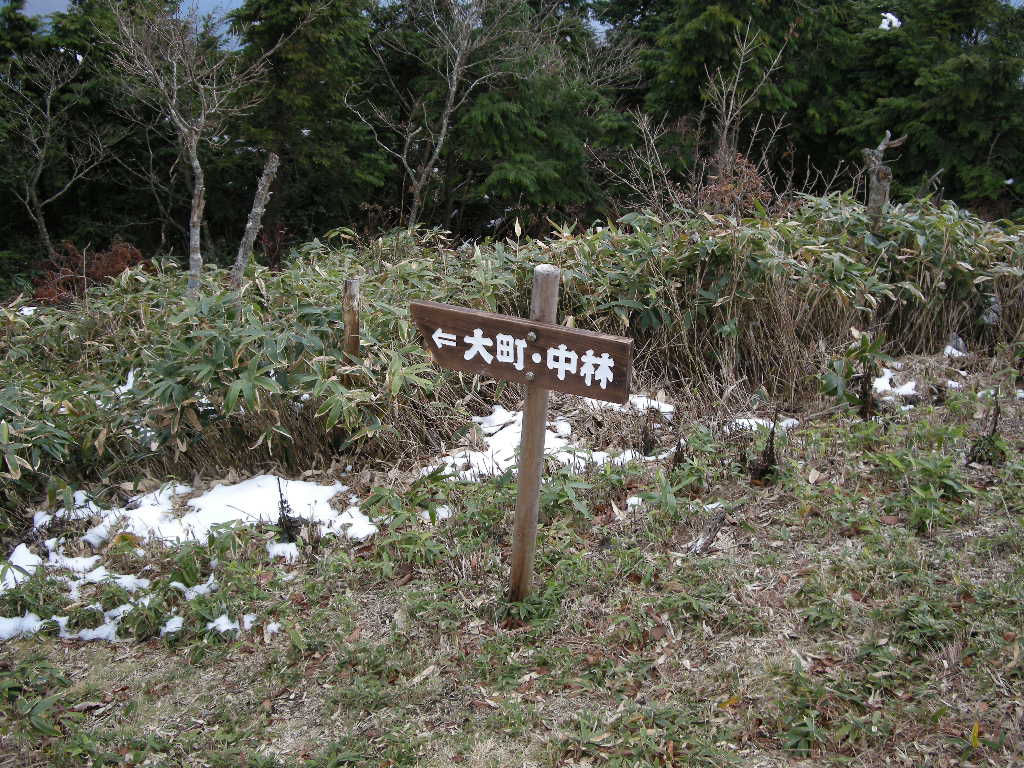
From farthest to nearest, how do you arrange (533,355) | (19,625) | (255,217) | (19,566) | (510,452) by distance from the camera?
(255,217), (510,452), (19,566), (19,625), (533,355)

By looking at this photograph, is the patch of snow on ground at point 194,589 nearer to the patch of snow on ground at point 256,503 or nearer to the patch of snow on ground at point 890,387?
the patch of snow on ground at point 256,503

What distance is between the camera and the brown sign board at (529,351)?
7.56 feet

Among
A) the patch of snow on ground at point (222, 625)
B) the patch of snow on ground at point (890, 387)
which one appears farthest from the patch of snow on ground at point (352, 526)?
the patch of snow on ground at point (890, 387)

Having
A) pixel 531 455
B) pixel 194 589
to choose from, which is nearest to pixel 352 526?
pixel 194 589

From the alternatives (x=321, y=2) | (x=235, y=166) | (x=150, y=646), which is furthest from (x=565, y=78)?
(x=150, y=646)

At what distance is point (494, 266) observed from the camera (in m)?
4.61

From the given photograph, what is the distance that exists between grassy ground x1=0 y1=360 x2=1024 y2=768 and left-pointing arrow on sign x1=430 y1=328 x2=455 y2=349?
0.96 m

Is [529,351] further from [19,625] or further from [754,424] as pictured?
[19,625]

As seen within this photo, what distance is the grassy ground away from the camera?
2275mm

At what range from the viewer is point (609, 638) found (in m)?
2.67

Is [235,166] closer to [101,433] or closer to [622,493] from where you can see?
[101,433]

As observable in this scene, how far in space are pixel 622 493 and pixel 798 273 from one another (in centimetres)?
179

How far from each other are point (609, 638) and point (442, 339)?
3.74ft

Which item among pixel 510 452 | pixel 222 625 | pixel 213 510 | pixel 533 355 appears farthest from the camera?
pixel 510 452
